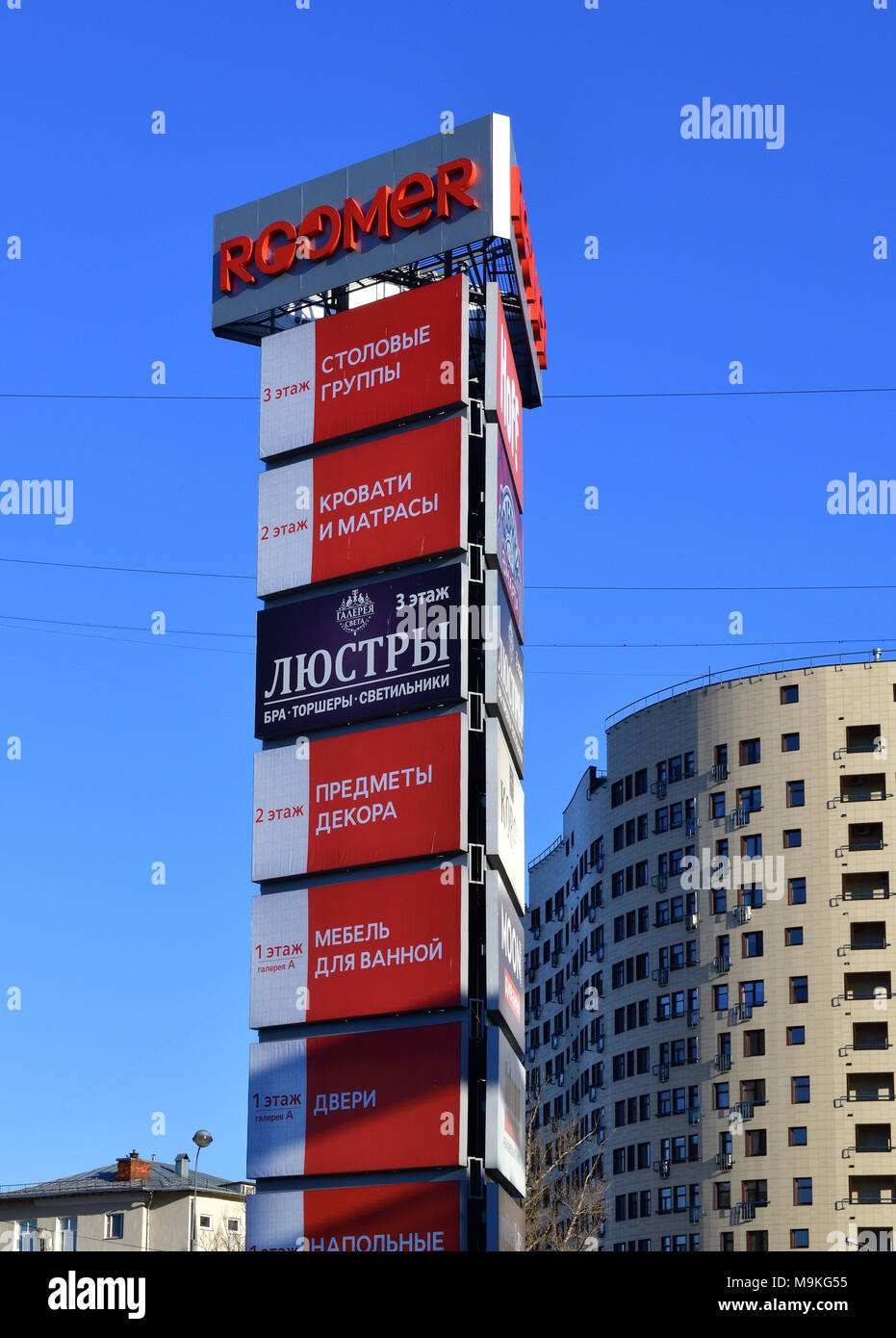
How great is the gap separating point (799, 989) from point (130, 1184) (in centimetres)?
4621

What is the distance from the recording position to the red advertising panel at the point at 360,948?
59969mm

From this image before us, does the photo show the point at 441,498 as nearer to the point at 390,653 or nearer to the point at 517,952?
the point at 390,653

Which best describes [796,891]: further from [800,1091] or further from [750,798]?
[800,1091]

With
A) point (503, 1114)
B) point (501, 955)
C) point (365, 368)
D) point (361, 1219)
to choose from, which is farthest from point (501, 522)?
point (361, 1219)

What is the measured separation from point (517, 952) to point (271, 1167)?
1133 centimetres

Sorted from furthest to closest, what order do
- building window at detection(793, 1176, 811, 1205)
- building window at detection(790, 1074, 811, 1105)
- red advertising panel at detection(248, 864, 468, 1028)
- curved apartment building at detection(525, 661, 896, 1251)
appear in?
building window at detection(790, 1074, 811, 1105) < curved apartment building at detection(525, 661, 896, 1251) < building window at detection(793, 1176, 811, 1205) < red advertising panel at detection(248, 864, 468, 1028)

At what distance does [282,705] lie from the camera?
65938mm

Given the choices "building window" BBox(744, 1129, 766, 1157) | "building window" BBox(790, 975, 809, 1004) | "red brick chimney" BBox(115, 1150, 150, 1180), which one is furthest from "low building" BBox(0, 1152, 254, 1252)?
"building window" BBox(790, 975, 809, 1004)

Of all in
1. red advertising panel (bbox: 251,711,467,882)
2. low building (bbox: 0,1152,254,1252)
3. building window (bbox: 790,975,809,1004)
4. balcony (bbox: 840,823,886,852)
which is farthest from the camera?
balcony (bbox: 840,823,886,852)

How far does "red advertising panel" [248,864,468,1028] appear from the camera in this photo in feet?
197

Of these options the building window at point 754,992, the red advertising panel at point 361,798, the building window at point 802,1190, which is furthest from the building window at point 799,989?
the red advertising panel at point 361,798

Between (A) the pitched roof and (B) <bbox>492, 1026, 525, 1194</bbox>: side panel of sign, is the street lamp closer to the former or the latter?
(A) the pitched roof

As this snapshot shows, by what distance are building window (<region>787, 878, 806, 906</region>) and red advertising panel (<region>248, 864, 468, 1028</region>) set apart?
70.6 meters

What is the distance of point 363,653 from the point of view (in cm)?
6462
